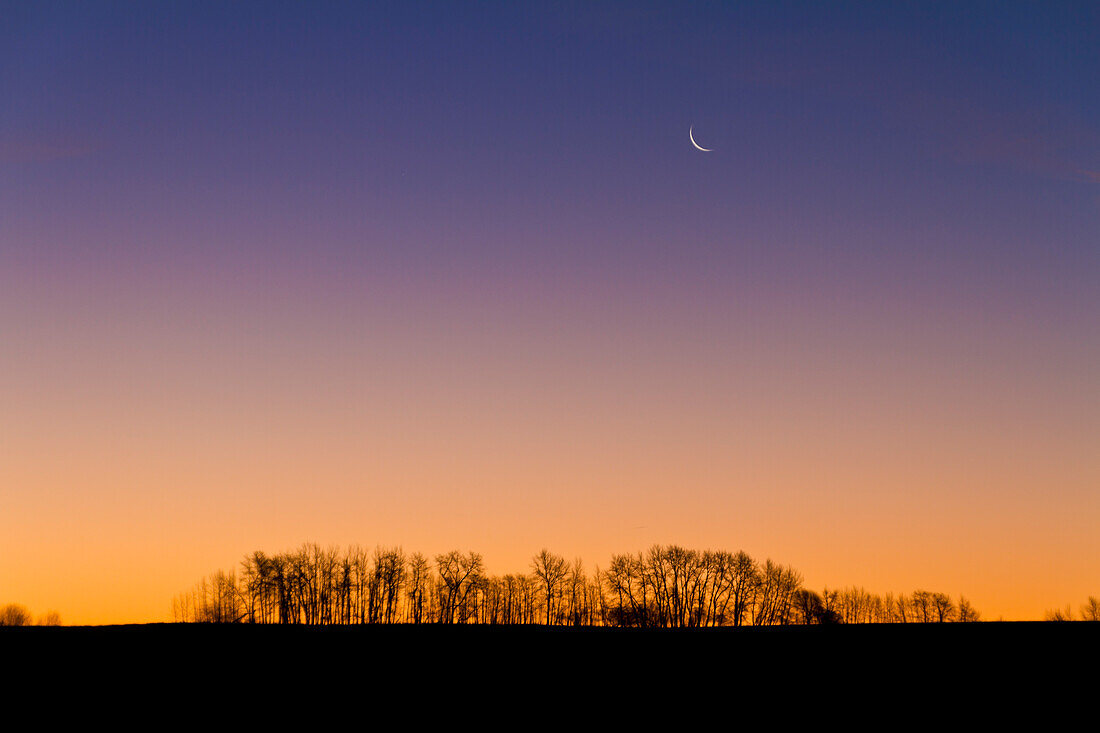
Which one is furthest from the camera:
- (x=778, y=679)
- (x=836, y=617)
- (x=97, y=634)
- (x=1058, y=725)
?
(x=836, y=617)

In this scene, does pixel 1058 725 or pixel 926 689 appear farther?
pixel 926 689

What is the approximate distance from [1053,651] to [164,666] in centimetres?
3504

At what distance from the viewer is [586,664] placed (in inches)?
1452

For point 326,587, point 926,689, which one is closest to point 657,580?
point 326,587

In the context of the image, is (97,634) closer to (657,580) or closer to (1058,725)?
(1058,725)

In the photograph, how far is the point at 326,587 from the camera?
141 metres

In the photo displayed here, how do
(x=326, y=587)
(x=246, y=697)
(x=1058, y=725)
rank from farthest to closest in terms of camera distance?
(x=326, y=587) → (x=246, y=697) → (x=1058, y=725)

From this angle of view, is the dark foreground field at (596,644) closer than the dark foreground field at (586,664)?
No

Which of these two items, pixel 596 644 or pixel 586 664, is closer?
pixel 586 664

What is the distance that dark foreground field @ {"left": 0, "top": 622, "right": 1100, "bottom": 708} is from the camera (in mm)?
31906

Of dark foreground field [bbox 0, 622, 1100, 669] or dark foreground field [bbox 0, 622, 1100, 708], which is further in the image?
dark foreground field [bbox 0, 622, 1100, 669]

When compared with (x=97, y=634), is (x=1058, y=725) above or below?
below

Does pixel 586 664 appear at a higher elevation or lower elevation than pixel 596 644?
lower

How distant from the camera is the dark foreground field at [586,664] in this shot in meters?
31.9
